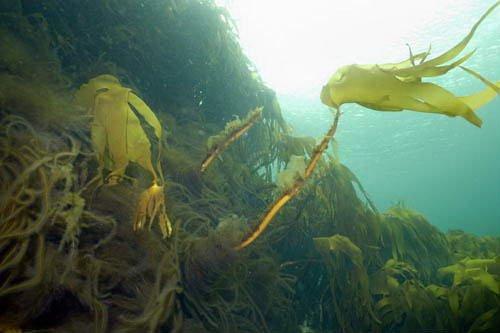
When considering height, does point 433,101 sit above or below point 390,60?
below

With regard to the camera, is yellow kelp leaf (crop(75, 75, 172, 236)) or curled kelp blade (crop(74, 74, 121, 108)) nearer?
yellow kelp leaf (crop(75, 75, 172, 236))

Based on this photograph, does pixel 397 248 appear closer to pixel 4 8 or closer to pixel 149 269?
pixel 149 269

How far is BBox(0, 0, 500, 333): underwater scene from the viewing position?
4.83 ft

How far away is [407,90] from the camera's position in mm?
1564

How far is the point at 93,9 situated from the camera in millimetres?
3074

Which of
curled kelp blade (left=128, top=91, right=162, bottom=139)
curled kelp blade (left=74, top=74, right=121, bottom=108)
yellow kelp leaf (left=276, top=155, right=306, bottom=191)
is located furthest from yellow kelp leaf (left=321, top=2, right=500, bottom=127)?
curled kelp blade (left=74, top=74, right=121, bottom=108)

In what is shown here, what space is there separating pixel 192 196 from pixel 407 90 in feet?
5.63

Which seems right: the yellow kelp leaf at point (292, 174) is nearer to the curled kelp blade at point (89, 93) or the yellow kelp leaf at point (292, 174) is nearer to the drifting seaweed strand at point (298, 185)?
the drifting seaweed strand at point (298, 185)

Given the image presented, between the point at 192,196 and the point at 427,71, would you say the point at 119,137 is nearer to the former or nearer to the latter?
the point at 192,196

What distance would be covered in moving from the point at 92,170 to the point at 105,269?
57cm

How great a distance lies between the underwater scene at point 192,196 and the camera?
1474mm

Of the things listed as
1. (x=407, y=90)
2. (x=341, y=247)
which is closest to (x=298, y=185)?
(x=407, y=90)

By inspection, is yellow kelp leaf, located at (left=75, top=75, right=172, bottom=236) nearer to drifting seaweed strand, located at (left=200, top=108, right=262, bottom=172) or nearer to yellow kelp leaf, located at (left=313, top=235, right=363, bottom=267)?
drifting seaweed strand, located at (left=200, top=108, right=262, bottom=172)

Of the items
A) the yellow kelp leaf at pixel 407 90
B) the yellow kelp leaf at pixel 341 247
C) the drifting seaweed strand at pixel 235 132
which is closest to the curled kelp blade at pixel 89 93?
the drifting seaweed strand at pixel 235 132
